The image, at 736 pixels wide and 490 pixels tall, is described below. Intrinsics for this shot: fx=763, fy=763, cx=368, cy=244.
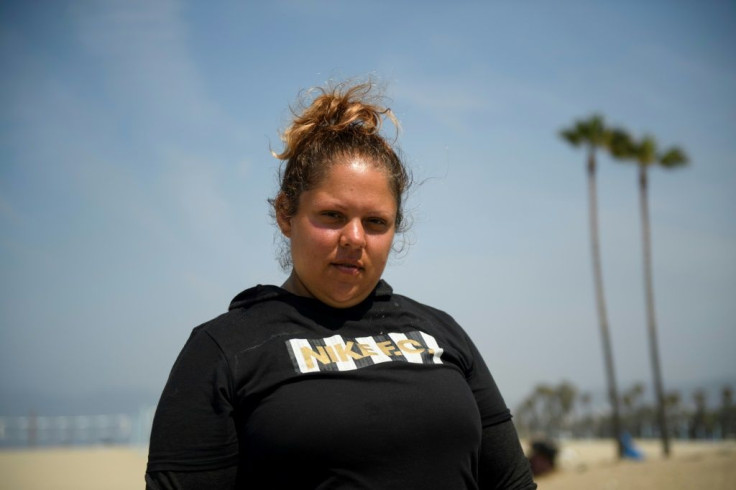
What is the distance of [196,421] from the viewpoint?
73.5 inches

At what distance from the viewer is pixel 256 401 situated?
6.31ft

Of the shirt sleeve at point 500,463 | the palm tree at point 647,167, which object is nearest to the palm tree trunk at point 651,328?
the palm tree at point 647,167

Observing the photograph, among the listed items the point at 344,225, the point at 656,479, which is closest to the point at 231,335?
the point at 344,225

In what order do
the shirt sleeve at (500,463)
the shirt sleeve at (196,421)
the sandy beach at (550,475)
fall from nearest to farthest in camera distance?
the shirt sleeve at (196,421) < the shirt sleeve at (500,463) < the sandy beach at (550,475)

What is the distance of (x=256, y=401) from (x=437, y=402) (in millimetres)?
477

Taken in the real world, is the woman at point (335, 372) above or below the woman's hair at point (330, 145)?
below

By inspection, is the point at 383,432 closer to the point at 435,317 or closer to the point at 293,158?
the point at 435,317

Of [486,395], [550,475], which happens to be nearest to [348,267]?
[486,395]

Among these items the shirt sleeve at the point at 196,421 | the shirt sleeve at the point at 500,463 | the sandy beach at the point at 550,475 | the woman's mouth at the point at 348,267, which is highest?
the woman's mouth at the point at 348,267

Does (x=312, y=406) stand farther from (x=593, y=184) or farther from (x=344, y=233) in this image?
(x=593, y=184)

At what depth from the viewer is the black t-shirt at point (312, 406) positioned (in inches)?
73.4

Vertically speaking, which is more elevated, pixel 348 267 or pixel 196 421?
pixel 348 267

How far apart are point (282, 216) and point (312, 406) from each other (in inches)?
25.4

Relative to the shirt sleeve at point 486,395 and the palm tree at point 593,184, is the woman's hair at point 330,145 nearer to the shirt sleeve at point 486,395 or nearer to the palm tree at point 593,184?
the shirt sleeve at point 486,395
